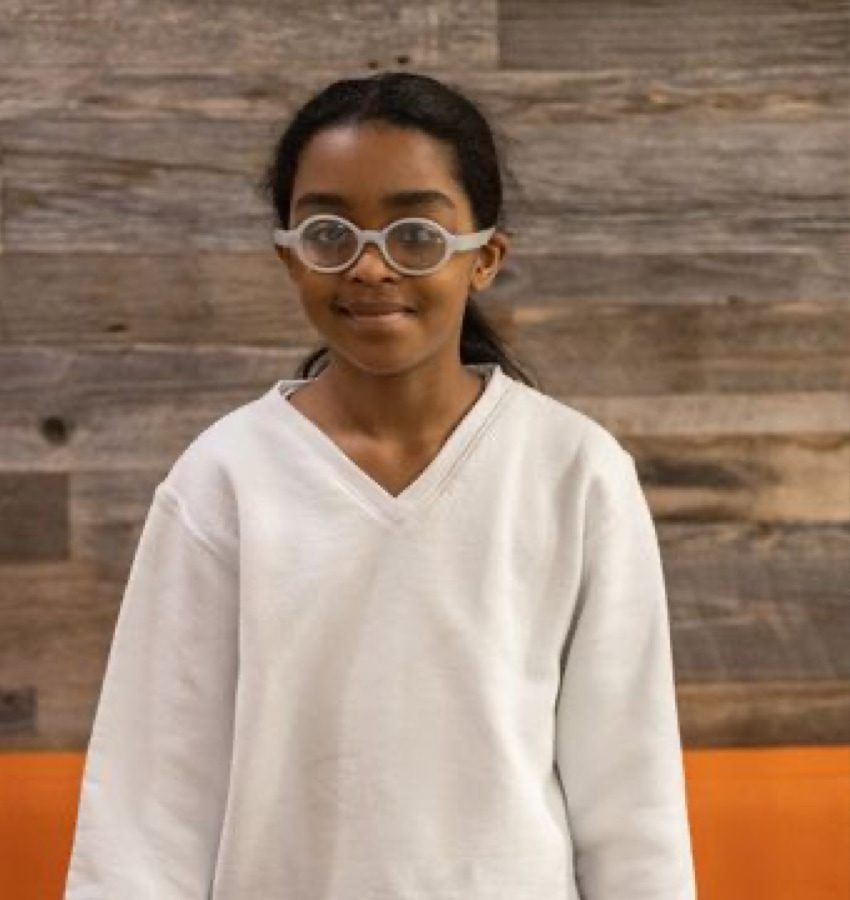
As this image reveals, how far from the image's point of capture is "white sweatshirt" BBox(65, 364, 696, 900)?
1.18 meters

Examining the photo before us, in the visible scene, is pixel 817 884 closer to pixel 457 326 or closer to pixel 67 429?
pixel 457 326

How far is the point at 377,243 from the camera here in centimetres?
116


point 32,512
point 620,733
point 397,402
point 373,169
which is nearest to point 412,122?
point 373,169

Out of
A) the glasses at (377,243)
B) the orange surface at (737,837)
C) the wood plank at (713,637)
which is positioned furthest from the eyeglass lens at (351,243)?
the wood plank at (713,637)

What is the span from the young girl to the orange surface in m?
0.40

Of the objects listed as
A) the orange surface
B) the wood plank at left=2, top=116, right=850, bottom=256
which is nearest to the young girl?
the orange surface

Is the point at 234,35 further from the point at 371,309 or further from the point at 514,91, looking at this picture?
the point at 371,309

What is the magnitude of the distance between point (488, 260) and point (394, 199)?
109mm

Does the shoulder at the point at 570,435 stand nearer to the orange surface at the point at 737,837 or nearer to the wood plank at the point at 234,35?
the orange surface at the point at 737,837

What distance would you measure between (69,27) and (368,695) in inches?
36.9

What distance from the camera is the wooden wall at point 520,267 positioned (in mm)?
1855

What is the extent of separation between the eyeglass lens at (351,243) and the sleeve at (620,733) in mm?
203

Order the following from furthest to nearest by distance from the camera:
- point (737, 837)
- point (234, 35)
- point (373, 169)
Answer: point (234, 35) → point (737, 837) → point (373, 169)

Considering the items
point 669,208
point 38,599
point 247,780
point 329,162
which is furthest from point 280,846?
point 669,208
